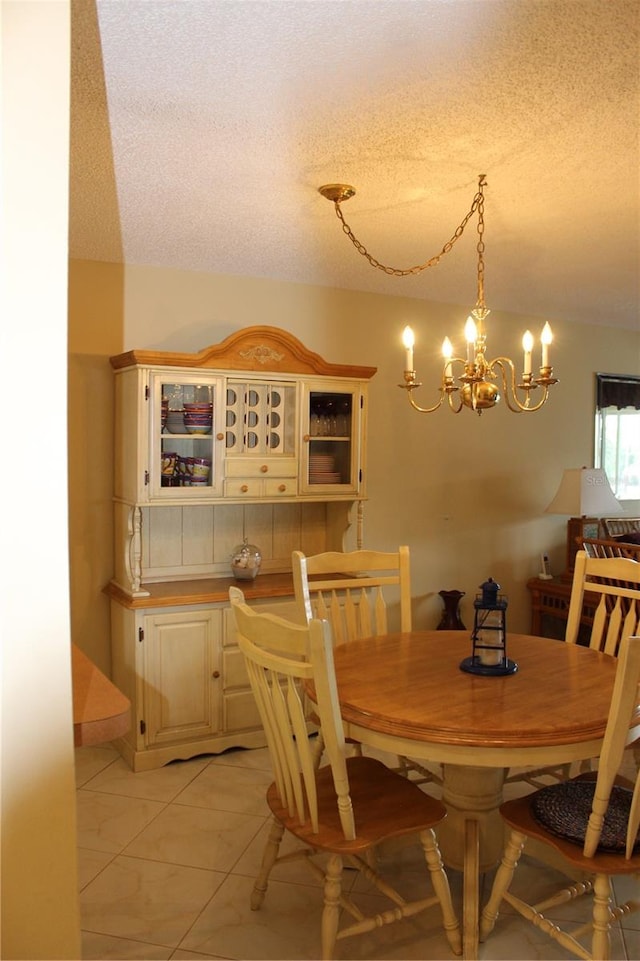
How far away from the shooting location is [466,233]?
10.1 feet

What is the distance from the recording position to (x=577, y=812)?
195 cm

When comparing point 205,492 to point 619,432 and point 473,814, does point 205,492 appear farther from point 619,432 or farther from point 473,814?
point 619,432

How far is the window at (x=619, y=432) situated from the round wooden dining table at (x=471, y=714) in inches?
123

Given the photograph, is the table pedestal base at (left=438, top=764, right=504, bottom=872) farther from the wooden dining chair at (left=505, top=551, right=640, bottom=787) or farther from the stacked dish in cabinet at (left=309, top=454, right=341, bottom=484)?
the stacked dish in cabinet at (left=309, top=454, right=341, bottom=484)

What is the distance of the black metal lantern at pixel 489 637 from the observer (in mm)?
2230

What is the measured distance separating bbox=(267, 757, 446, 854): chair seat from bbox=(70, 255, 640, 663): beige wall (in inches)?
69.9

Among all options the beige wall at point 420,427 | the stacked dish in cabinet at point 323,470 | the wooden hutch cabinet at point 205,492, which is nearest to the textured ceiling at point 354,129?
the beige wall at point 420,427

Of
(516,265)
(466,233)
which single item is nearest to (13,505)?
(466,233)

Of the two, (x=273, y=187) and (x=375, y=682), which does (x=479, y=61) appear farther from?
(x=375, y=682)

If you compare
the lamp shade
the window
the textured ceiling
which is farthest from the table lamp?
the textured ceiling

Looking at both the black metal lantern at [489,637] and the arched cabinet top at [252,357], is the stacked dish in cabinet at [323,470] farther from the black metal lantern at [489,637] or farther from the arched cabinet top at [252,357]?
the black metal lantern at [489,637]

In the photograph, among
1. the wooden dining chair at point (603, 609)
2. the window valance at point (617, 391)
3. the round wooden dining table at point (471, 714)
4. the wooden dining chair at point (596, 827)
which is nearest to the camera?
the wooden dining chair at point (596, 827)

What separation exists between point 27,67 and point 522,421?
429 cm

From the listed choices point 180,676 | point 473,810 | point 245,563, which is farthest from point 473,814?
point 245,563
